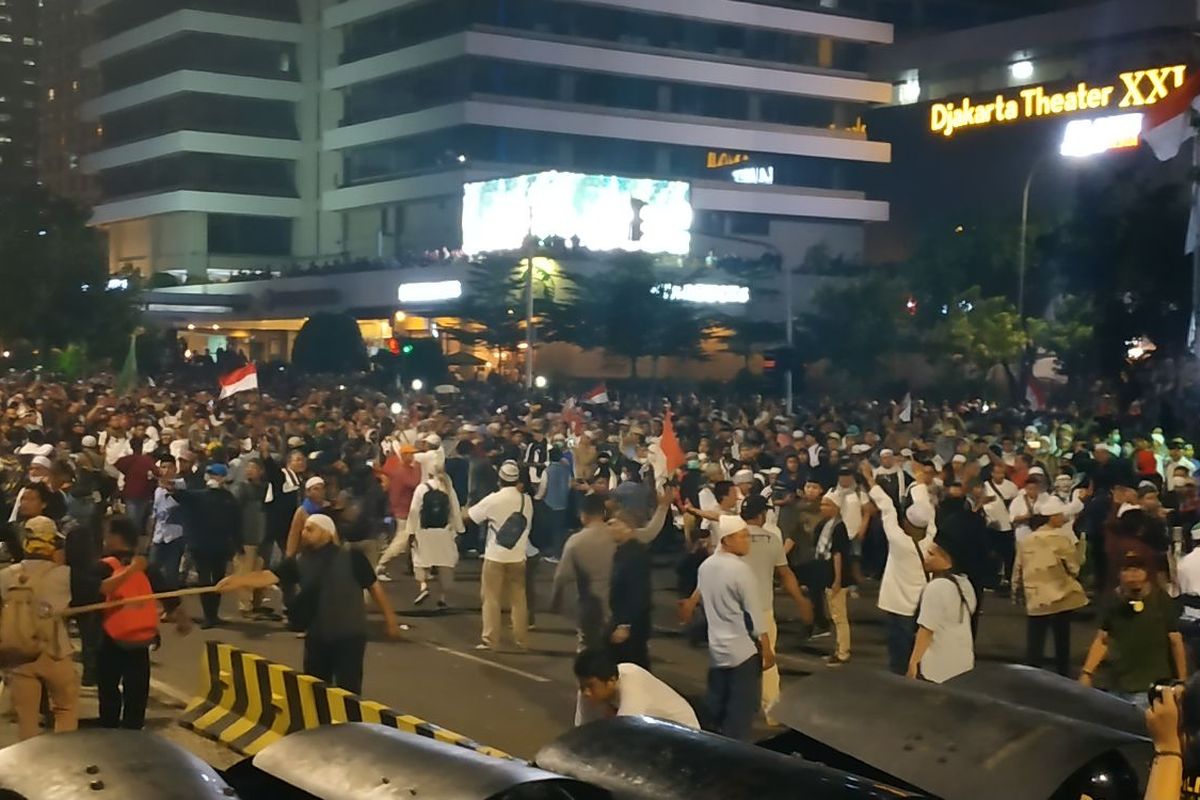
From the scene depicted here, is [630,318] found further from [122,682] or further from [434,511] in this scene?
[122,682]

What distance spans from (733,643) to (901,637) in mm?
2312

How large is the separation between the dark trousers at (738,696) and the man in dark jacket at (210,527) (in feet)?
Result: 21.6

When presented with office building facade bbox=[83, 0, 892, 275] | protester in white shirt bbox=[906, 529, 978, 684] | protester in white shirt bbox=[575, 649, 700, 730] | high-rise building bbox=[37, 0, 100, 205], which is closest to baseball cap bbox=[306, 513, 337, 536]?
protester in white shirt bbox=[575, 649, 700, 730]

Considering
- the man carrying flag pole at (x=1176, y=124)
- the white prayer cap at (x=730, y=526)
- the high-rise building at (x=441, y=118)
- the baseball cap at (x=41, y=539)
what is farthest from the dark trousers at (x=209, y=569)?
the high-rise building at (x=441, y=118)

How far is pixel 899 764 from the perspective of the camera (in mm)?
4375

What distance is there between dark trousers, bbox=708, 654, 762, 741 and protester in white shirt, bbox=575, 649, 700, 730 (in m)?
2.24

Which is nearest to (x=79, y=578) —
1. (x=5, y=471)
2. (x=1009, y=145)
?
(x=5, y=471)

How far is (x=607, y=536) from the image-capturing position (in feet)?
35.0

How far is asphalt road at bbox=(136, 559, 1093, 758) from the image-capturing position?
35.9 feet

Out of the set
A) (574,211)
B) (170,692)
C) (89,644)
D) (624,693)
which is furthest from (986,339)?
(624,693)

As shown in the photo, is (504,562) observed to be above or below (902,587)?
below

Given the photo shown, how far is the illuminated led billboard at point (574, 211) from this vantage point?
62.0 m

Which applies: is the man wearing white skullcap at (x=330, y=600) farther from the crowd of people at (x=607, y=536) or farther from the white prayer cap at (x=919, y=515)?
the white prayer cap at (x=919, y=515)

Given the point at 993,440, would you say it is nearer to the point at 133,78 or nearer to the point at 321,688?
the point at 321,688
